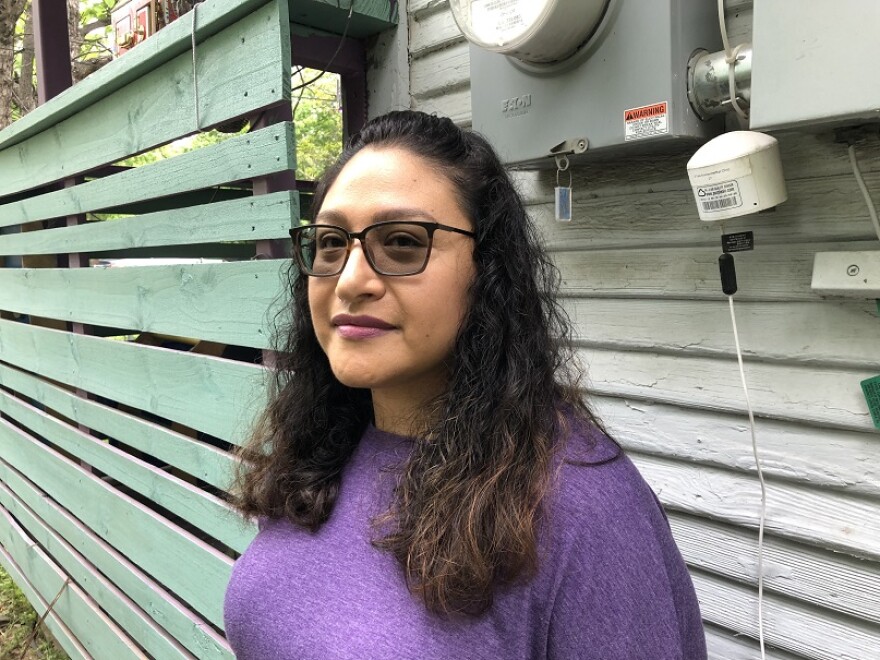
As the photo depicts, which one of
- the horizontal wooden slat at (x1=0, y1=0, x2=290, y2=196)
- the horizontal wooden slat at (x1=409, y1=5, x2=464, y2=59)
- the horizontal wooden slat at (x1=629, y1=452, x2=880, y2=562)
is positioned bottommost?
the horizontal wooden slat at (x1=629, y1=452, x2=880, y2=562)

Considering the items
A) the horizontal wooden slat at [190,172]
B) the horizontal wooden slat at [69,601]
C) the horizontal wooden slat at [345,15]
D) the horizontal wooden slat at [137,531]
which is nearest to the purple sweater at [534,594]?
the horizontal wooden slat at [190,172]

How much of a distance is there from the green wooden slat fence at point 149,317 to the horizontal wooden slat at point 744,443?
103 centimetres

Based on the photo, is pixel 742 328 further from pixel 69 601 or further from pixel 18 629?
pixel 18 629

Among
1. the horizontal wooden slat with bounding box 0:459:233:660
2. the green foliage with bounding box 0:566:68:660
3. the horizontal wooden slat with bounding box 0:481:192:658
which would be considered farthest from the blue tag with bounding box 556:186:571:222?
the green foliage with bounding box 0:566:68:660

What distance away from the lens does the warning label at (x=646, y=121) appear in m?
1.25

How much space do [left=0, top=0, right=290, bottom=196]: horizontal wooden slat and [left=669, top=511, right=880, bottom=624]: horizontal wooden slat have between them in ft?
5.22

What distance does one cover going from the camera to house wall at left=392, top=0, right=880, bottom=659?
1.26m

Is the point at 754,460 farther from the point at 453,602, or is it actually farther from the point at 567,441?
the point at 453,602

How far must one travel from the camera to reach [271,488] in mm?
1294

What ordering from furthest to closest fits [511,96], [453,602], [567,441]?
[511,96] → [567,441] → [453,602]

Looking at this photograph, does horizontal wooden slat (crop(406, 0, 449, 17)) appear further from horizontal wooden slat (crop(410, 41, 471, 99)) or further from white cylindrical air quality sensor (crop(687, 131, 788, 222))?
white cylindrical air quality sensor (crop(687, 131, 788, 222))

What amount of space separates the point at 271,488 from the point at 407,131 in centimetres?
76

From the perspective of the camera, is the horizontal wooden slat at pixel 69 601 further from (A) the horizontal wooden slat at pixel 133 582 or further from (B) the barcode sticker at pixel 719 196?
(B) the barcode sticker at pixel 719 196

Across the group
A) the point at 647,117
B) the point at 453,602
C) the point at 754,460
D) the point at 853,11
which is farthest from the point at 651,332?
the point at 453,602
